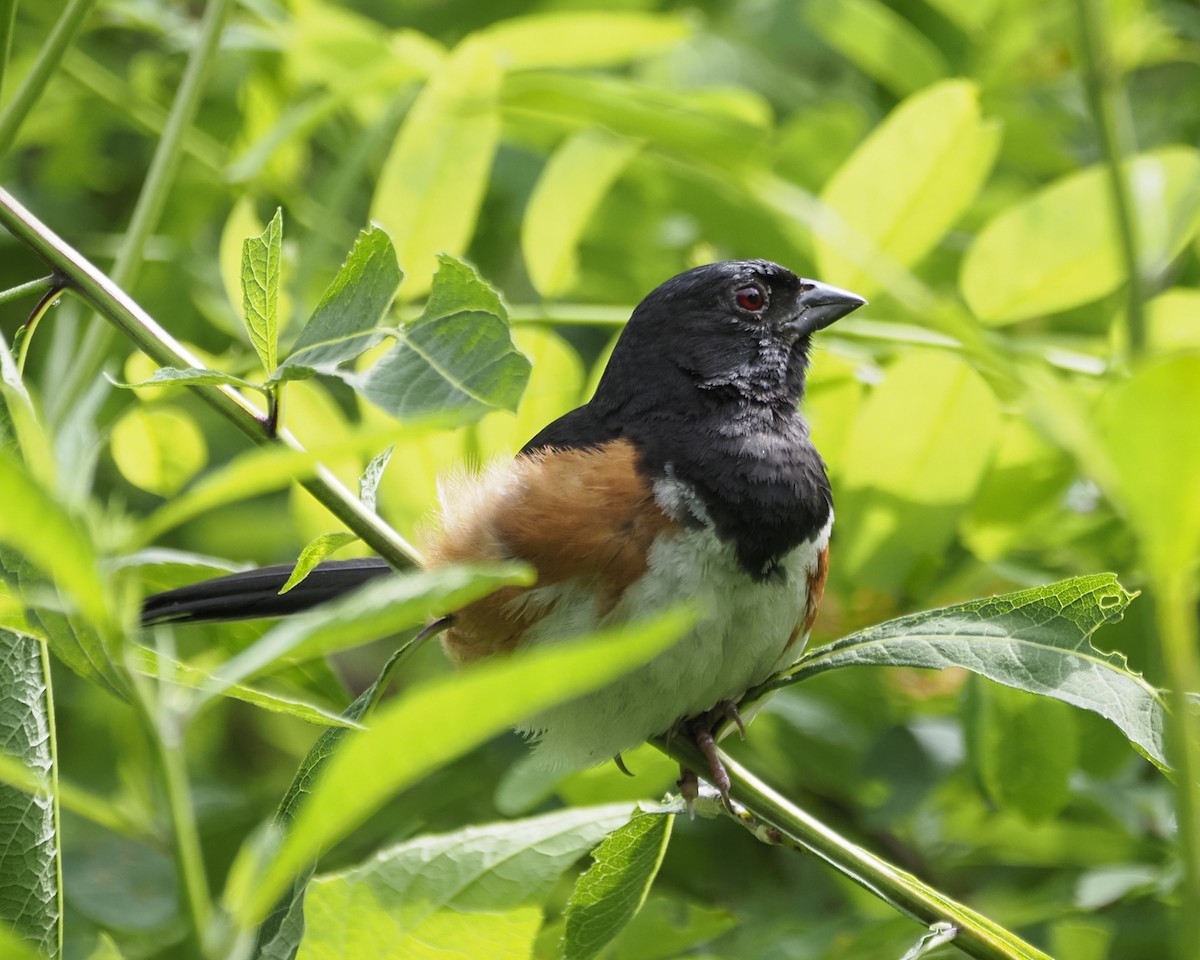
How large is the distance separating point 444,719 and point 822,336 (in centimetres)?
200

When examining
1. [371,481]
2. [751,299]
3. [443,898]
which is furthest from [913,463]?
[443,898]

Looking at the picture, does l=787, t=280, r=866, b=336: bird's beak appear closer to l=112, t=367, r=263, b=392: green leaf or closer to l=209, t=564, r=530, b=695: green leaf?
l=112, t=367, r=263, b=392: green leaf

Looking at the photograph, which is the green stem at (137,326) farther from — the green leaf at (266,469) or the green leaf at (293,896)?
the green leaf at (266,469)

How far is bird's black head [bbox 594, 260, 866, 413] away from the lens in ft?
8.38

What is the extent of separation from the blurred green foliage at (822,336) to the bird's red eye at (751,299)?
0.13m

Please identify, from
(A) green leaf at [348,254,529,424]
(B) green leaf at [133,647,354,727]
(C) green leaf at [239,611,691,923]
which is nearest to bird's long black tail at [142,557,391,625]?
(B) green leaf at [133,647,354,727]

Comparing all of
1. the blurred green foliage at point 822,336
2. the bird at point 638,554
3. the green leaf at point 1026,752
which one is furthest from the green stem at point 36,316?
the green leaf at point 1026,752

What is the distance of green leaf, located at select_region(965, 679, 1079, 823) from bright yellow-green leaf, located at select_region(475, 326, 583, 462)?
0.95m

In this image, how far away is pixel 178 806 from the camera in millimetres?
845

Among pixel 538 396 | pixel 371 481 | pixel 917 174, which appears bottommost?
pixel 538 396

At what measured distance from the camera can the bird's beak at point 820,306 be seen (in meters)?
2.57

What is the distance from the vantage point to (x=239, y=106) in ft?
11.0

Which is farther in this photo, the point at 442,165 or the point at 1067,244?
the point at 442,165

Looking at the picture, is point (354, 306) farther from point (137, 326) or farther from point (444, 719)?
point (444, 719)
